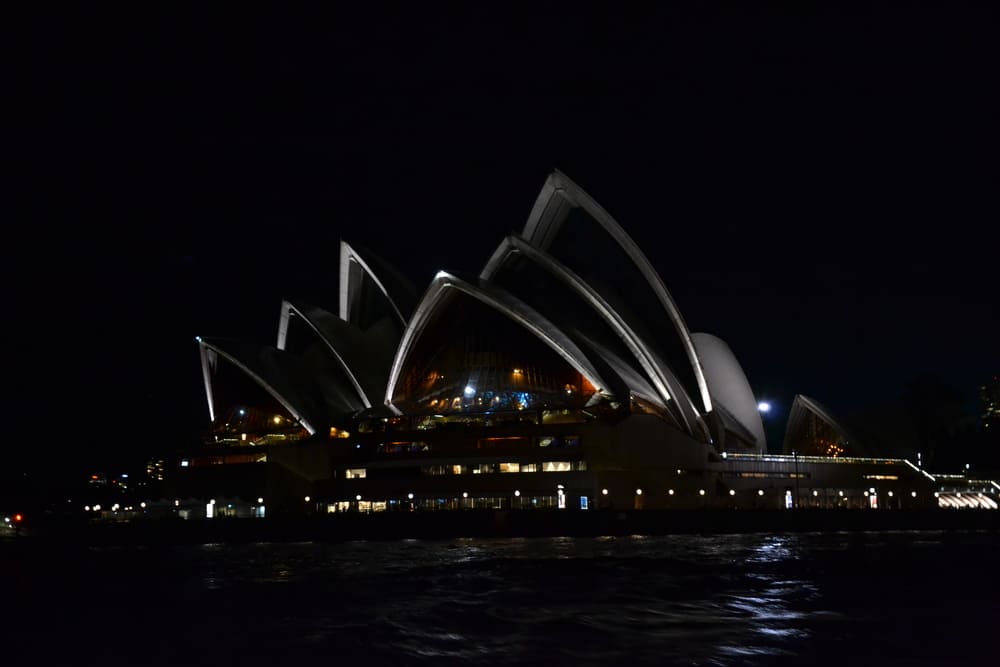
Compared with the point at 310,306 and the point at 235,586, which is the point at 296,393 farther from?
the point at 235,586

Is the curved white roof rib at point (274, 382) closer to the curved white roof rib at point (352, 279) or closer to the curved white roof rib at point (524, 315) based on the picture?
the curved white roof rib at point (352, 279)

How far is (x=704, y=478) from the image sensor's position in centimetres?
6194

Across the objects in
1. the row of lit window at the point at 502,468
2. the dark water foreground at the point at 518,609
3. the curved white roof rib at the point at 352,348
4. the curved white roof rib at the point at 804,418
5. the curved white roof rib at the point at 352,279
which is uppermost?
the curved white roof rib at the point at 352,279

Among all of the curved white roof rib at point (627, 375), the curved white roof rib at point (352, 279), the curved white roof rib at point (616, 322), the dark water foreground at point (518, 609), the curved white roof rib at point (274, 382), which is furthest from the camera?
the curved white roof rib at point (352, 279)

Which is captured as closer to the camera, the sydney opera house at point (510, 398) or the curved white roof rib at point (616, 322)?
the curved white roof rib at point (616, 322)

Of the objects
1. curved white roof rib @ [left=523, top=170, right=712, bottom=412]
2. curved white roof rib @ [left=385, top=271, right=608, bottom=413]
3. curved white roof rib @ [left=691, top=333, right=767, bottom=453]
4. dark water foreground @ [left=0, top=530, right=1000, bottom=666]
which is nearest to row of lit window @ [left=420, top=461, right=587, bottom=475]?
curved white roof rib @ [left=385, top=271, right=608, bottom=413]

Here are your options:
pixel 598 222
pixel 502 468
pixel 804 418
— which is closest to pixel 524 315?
pixel 598 222

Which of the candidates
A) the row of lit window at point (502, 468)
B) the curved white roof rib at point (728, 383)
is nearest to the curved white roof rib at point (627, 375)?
the row of lit window at point (502, 468)

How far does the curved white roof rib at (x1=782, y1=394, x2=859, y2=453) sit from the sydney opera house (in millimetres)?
4639

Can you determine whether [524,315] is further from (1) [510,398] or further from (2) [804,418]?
(2) [804,418]

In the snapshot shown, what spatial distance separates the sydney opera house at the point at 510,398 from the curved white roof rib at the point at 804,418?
4.64 metres

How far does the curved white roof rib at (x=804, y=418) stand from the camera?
72.0m

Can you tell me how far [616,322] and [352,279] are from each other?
1841 cm

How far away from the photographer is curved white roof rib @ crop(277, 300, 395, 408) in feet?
210
